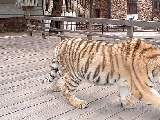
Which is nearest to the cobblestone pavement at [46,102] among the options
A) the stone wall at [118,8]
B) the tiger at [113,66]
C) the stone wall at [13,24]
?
the tiger at [113,66]

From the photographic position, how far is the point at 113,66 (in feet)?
10.7

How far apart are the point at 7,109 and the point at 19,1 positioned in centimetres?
976

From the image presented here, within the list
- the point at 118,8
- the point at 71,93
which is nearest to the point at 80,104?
the point at 71,93

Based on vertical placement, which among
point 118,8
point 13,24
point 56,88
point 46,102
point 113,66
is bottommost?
point 46,102

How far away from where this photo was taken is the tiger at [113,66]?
9.95 ft

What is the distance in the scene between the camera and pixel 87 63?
3.41m

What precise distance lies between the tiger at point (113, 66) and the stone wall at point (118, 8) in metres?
20.0

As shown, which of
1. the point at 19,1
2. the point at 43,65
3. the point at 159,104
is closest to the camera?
the point at 159,104

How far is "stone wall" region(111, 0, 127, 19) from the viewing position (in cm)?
2330

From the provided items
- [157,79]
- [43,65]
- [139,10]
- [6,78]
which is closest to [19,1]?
[43,65]

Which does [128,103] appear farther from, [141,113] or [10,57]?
[10,57]

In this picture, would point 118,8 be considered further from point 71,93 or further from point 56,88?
point 71,93

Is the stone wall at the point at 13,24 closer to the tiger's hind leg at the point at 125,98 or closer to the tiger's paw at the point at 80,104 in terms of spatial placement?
the tiger's paw at the point at 80,104

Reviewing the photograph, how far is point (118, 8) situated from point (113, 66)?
2071cm
